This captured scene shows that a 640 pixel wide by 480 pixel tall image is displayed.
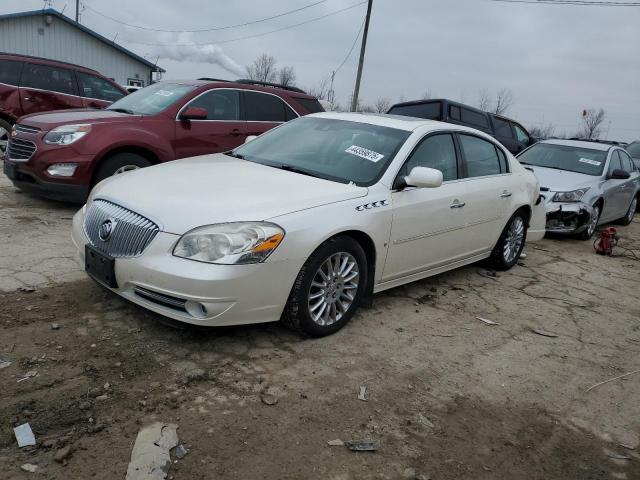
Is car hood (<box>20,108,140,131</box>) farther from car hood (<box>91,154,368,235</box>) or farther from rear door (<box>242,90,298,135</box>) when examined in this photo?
car hood (<box>91,154,368,235</box>)

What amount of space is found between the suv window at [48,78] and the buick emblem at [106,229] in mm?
7149

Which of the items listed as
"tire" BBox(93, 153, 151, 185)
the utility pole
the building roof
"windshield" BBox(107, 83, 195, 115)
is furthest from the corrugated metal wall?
"tire" BBox(93, 153, 151, 185)

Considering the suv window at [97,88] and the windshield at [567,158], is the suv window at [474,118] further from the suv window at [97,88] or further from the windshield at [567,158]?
the suv window at [97,88]

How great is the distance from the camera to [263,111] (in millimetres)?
7566

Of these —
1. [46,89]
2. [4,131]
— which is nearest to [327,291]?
[46,89]

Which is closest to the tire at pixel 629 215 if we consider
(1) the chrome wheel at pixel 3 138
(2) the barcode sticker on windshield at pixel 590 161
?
(2) the barcode sticker on windshield at pixel 590 161

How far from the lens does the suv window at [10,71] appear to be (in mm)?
8953

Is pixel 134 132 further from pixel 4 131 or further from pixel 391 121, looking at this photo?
pixel 4 131

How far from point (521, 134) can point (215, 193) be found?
482 inches

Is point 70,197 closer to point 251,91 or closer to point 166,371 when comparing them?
point 251,91

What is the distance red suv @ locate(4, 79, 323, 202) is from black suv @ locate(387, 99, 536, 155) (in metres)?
4.12

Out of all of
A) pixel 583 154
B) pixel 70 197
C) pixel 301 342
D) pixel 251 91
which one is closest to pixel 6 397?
pixel 301 342

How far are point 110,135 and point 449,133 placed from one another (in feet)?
12.4

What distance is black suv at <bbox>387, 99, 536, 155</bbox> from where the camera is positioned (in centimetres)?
1067
